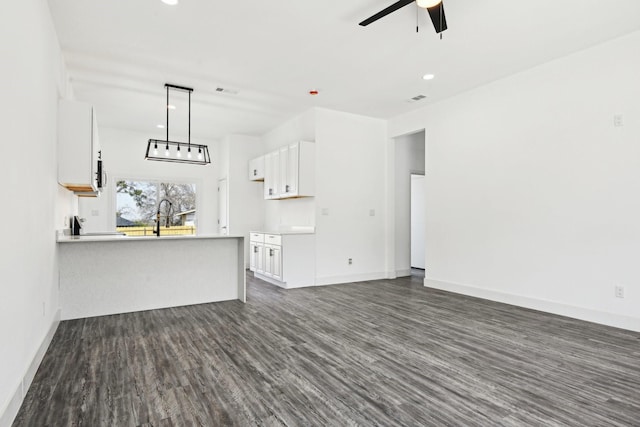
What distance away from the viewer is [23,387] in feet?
7.26

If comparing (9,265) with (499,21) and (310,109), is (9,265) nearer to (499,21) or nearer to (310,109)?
(499,21)

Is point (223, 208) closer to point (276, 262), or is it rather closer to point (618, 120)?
point (276, 262)

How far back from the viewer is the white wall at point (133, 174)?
729cm

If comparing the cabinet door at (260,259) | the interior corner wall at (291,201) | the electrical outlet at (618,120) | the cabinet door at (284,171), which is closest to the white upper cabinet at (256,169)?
the interior corner wall at (291,201)

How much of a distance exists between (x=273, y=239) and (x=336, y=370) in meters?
3.44

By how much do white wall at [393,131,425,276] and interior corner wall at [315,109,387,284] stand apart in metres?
0.27

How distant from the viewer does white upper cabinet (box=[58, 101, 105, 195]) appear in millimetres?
3707

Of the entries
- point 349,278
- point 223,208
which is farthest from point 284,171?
point 223,208

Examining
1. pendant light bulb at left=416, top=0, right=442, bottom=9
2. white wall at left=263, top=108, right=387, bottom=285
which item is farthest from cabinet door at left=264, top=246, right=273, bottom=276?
pendant light bulb at left=416, top=0, right=442, bottom=9

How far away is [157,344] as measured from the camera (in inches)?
125

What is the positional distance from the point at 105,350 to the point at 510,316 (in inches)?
161

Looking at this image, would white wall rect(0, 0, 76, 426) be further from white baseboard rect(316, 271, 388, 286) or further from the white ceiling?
white baseboard rect(316, 271, 388, 286)

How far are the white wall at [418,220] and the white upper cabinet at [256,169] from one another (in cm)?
317

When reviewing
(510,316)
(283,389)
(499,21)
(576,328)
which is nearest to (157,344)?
(283,389)
